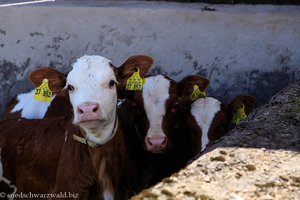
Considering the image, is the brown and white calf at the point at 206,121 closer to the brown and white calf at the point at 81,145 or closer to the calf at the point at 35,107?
the brown and white calf at the point at 81,145

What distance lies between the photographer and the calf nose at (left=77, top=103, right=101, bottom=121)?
495 centimetres

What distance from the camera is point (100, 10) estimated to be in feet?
24.0

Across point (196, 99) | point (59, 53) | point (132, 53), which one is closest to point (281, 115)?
point (196, 99)

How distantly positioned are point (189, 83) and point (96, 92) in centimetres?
148

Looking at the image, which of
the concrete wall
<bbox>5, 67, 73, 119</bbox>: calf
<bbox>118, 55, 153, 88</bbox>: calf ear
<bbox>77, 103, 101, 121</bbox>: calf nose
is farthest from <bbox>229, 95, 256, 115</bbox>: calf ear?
<bbox>77, 103, 101, 121</bbox>: calf nose

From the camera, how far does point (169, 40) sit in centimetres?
724

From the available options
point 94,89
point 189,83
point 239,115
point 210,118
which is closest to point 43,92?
point 94,89

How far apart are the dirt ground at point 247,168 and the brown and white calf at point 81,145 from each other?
3.46 feet

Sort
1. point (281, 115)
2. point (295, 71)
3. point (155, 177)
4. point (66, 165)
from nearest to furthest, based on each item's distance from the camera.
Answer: point (281, 115)
point (66, 165)
point (155, 177)
point (295, 71)

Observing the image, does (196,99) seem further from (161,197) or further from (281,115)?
(161,197)

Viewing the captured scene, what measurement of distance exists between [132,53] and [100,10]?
0.54 m

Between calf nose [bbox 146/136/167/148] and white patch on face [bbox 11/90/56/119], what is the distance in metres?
1.39

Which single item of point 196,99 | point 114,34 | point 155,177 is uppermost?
point 114,34

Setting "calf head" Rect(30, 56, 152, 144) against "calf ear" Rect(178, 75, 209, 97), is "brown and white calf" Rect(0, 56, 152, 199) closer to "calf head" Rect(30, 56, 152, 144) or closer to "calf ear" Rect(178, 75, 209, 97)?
"calf head" Rect(30, 56, 152, 144)
